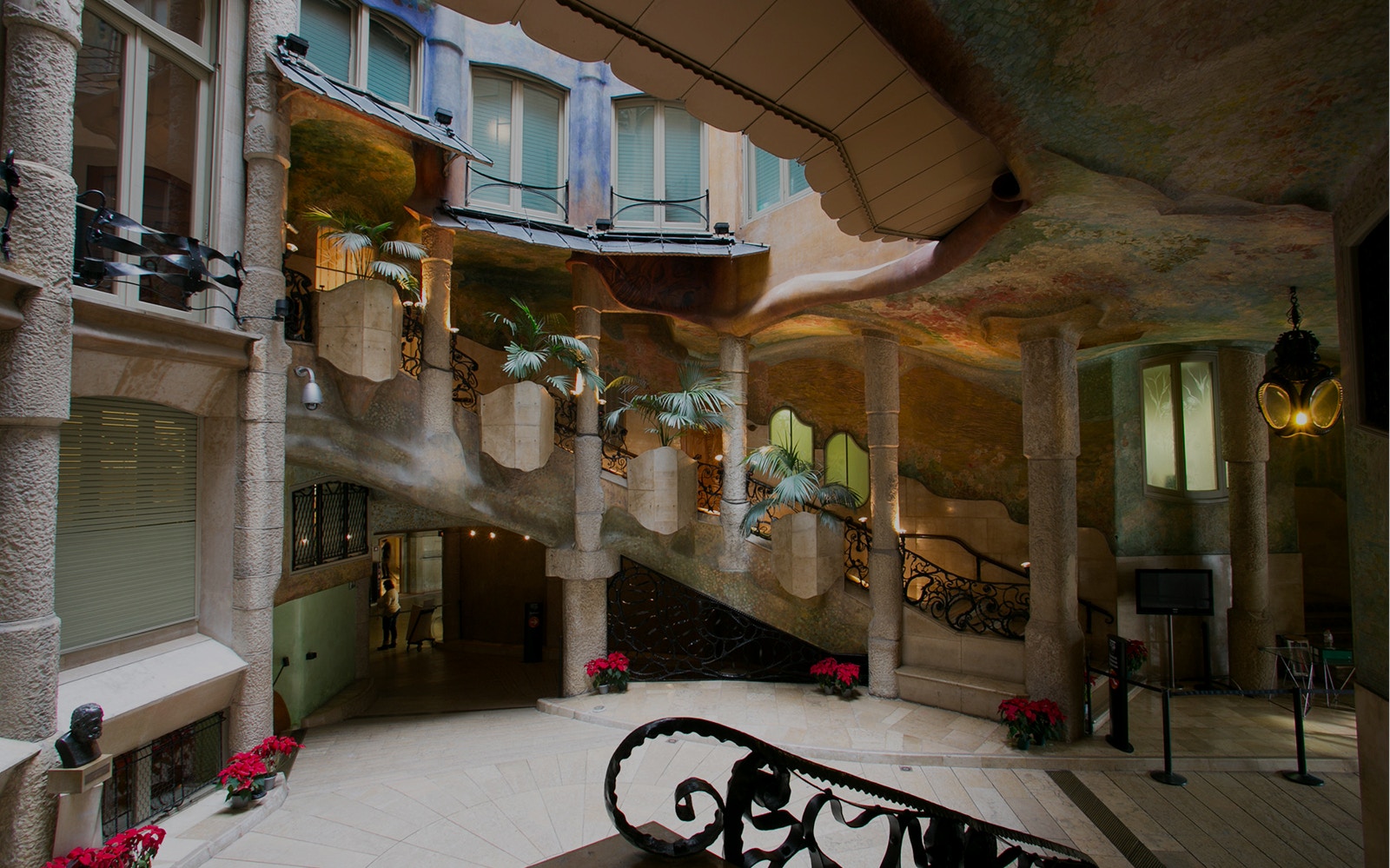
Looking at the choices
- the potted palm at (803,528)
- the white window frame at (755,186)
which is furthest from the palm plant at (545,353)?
the white window frame at (755,186)

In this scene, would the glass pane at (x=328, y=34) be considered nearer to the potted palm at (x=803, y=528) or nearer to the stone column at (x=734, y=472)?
the stone column at (x=734, y=472)

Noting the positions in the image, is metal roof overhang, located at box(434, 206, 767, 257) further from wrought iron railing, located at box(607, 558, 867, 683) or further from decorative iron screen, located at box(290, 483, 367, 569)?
wrought iron railing, located at box(607, 558, 867, 683)

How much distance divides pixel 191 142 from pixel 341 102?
1375 mm

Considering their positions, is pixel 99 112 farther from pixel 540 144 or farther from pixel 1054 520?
pixel 1054 520

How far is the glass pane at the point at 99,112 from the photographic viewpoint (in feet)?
18.1

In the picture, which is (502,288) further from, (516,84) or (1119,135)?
(1119,135)

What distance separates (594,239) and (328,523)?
576 centimetres

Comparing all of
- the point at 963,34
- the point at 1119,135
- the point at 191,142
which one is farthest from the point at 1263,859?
the point at 191,142

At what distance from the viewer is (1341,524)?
40.7ft

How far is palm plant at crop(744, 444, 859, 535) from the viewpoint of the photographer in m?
9.27

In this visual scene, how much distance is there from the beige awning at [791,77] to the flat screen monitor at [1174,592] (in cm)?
696

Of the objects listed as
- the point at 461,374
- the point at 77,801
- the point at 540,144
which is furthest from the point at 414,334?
the point at 77,801

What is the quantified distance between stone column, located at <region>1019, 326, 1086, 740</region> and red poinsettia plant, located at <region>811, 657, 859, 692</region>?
→ 7.27ft

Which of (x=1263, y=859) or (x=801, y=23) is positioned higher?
(x=801, y=23)
